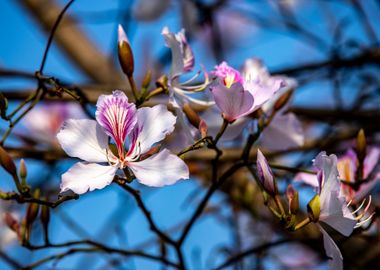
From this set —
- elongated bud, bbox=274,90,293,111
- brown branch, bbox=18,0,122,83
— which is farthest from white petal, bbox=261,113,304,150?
brown branch, bbox=18,0,122,83

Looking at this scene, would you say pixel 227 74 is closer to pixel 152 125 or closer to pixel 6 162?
pixel 152 125

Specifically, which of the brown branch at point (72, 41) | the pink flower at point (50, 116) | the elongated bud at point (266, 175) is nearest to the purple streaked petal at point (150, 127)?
the elongated bud at point (266, 175)

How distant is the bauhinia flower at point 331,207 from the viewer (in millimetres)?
713

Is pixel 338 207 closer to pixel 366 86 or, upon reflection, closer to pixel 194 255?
pixel 194 255

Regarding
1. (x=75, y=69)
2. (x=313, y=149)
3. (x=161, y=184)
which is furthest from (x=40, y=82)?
(x=75, y=69)

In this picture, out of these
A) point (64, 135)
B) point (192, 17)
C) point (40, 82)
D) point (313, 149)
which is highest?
point (192, 17)

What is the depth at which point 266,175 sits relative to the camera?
28.7 inches

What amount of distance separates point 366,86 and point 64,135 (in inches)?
35.8

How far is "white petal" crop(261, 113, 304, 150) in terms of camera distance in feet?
3.28

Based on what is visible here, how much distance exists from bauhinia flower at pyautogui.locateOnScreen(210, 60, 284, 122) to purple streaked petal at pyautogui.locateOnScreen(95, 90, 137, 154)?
0.11 m

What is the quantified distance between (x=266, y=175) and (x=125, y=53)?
0.83ft

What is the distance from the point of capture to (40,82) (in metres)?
0.88

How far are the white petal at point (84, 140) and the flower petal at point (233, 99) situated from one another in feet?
0.48

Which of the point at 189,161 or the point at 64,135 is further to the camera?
the point at 189,161
